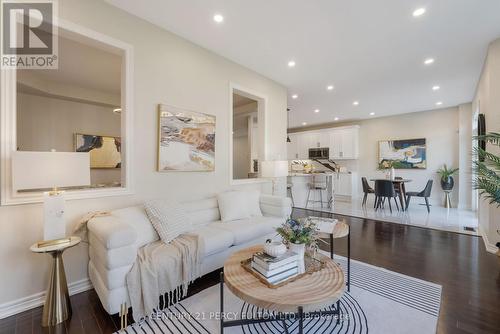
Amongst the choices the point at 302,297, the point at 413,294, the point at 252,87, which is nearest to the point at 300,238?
the point at 302,297

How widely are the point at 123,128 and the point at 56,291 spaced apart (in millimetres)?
1664

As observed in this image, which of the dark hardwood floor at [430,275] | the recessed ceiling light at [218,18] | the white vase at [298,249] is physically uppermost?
the recessed ceiling light at [218,18]

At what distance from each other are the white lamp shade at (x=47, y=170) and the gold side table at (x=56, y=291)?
494mm

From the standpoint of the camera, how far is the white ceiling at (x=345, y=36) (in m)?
2.48

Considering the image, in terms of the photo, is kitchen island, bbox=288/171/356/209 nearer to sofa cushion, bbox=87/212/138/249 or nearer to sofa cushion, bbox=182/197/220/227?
sofa cushion, bbox=182/197/220/227

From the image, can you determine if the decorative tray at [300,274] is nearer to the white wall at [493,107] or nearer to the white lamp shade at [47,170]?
the white lamp shade at [47,170]

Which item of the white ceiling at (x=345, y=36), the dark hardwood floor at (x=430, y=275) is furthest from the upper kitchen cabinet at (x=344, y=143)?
the dark hardwood floor at (x=430, y=275)

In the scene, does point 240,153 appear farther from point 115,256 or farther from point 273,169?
point 115,256

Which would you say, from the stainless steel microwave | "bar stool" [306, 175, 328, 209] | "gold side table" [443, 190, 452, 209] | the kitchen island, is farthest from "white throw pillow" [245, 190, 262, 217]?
"gold side table" [443, 190, 452, 209]

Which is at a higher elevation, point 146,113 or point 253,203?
point 146,113

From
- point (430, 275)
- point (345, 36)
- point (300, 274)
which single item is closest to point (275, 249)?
point (300, 274)

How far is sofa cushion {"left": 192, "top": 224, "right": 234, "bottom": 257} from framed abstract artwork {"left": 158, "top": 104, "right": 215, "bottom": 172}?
97 centimetres

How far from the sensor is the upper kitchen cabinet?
806 cm

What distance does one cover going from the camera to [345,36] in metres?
3.01
